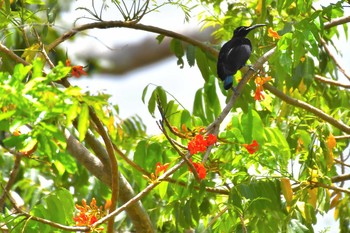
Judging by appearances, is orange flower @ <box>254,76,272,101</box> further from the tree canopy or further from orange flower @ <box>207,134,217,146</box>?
orange flower @ <box>207,134,217,146</box>

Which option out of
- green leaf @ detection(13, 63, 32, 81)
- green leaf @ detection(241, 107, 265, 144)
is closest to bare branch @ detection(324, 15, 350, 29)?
green leaf @ detection(241, 107, 265, 144)

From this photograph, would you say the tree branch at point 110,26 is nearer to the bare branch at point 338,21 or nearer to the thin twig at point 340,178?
the bare branch at point 338,21

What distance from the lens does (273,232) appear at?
479 cm

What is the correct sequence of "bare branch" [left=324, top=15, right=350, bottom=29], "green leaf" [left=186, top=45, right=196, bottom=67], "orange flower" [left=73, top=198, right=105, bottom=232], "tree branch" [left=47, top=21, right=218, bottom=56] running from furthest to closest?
"green leaf" [left=186, top=45, right=196, bottom=67] < "bare branch" [left=324, top=15, right=350, bottom=29] < "tree branch" [left=47, top=21, right=218, bottom=56] < "orange flower" [left=73, top=198, right=105, bottom=232]

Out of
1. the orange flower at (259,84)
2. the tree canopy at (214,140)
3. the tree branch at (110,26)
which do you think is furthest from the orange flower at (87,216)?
the orange flower at (259,84)

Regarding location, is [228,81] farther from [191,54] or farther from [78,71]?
[78,71]

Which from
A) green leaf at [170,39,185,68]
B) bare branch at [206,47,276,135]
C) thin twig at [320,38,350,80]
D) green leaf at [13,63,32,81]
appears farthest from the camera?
thin twig at [320,38,350,80]

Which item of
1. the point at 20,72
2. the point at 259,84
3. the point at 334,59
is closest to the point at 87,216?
the point at 20,72

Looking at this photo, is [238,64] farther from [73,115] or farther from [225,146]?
[73,115]

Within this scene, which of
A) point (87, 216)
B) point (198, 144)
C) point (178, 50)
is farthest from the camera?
point (178, 50)

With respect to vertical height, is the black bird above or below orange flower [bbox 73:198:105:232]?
above

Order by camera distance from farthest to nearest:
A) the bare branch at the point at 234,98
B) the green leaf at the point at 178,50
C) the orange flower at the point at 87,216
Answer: the green leaf at the point at 178,50
the bare branch at the point at 234,98
the orange flower at the point at 87,216

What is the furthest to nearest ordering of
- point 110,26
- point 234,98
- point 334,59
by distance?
point 334,59, point 110,26, point 234,98

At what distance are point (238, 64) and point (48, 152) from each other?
6.04 ft
